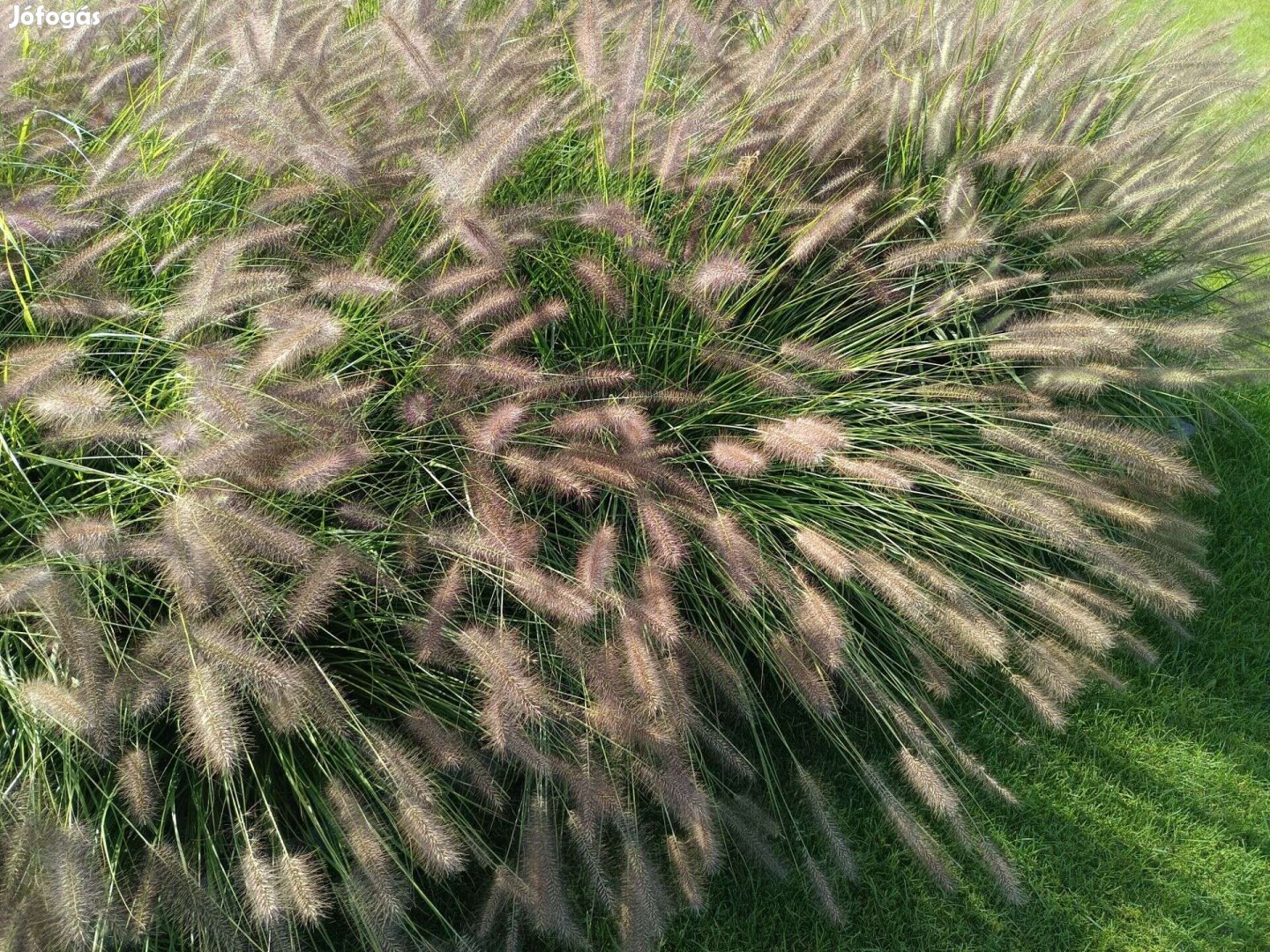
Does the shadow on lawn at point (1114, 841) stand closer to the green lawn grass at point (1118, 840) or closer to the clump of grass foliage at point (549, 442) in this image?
the green lawn grass at point (1118, 840)

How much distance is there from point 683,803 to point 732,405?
42.4 inches

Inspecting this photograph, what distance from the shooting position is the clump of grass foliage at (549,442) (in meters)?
2.09

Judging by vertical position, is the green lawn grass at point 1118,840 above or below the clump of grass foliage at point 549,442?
below

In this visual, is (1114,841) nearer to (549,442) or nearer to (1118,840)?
(1118,840)

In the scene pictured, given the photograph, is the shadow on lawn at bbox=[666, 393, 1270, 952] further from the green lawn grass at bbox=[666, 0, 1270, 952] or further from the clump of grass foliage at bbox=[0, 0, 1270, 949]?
the clump of grass foliage at bbox=[0, 0, 1270, 949]

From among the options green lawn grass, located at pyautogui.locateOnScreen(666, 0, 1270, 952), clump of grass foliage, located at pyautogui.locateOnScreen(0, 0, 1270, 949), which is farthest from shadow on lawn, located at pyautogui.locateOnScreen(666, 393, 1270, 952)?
clump of grass foliage, located at pyautogui.locateOnScreen(0, 0, 1270, 949)

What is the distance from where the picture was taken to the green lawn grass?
2.58m

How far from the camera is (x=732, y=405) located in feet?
9.48

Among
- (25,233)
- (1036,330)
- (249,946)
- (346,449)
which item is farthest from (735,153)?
(249,946)

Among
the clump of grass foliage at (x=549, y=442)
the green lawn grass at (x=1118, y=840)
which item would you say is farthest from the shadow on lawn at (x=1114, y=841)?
the clump of grass foliage at (x=549, y=442)

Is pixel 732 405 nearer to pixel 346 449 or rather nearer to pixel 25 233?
pixel 346 449

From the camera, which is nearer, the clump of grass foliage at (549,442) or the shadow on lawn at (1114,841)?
the clump of grass foliage at (549,442)

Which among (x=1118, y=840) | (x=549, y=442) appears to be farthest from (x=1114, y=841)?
(x=549, y=442)

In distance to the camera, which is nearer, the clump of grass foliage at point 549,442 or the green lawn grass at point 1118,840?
the clump of grass foliage at point 549,442
